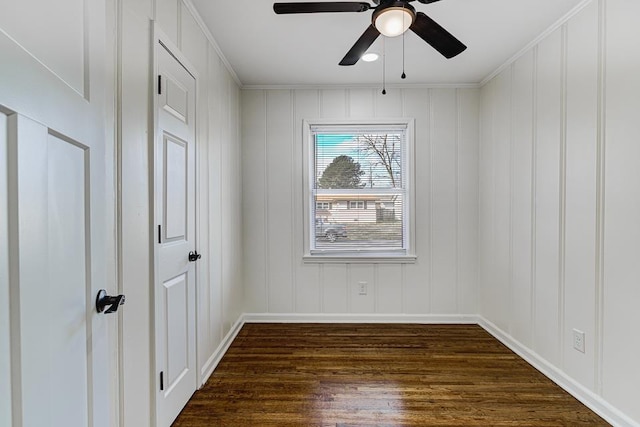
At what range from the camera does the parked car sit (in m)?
3.70

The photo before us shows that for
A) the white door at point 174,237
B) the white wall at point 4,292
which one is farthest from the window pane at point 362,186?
the white wall at point 4,292

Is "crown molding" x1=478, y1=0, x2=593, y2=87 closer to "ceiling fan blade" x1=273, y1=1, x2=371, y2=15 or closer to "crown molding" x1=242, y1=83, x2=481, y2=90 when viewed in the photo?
"crown molding" x1=242, y1=83, x2=481, y2=90

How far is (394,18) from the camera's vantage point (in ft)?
5.69

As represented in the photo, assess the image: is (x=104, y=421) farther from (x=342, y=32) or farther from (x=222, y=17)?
(x=342, y=32)

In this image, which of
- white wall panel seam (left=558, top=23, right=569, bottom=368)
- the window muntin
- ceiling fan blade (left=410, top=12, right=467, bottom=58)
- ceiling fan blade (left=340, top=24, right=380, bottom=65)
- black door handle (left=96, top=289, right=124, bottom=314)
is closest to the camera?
black door handle (left=96, top=289, right=124, bottom=314)

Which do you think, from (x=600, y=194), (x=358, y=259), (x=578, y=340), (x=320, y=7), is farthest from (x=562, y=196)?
(x=320, y=7)

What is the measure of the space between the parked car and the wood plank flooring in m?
1.01

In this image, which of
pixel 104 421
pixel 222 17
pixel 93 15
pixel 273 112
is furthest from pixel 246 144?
pixel 104 421

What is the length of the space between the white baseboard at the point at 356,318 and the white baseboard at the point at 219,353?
258mm

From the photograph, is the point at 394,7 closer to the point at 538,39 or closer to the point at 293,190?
the point at 538,39

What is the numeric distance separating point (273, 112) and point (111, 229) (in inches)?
99.2

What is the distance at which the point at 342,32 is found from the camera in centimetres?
254

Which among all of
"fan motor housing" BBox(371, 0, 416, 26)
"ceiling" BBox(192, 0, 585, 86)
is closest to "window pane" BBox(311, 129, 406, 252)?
"ceiling" BBox(192, 0, 585, 86)

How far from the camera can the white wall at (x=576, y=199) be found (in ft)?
6.07
